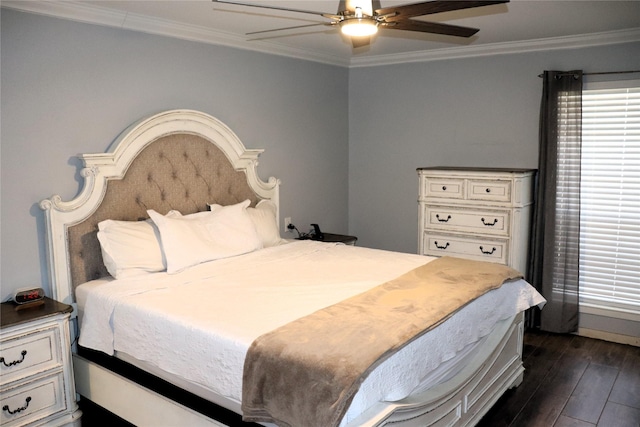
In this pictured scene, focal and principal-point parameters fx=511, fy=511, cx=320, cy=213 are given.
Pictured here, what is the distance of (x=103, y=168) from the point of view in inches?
123

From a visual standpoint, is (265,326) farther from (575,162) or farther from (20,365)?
(575,162)

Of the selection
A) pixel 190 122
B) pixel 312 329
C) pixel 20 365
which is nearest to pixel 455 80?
pixel 190 122

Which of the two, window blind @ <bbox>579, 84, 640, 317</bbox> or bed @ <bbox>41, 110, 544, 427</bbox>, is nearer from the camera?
bed @ <bbox>41, 110, 544, 427</bbox>

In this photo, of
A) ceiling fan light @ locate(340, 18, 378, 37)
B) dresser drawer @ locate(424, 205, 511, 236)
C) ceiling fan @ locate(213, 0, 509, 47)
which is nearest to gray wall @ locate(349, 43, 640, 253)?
dresser drawer @ locate(424, 205, 511, 236)

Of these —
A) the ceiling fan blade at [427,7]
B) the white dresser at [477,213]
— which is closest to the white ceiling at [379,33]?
the ceiling fan blade at [427,7]

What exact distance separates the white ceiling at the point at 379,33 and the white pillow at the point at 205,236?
4.10ft

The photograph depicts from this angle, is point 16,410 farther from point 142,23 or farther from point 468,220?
point 468,220

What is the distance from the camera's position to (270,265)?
3348mm

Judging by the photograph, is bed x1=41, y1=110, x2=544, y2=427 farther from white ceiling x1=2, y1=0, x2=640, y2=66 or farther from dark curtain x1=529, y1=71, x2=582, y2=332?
dark curtain x1=529, y1=71, x2=582, y2=332

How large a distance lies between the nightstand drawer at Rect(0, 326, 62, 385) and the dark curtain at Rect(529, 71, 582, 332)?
357 cm

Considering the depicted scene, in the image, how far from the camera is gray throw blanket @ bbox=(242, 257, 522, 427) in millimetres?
1836

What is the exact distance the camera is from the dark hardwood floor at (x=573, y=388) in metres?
2.93

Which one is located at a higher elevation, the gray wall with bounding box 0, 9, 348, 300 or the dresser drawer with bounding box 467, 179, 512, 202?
the gray wall with bounding box 0, 9, 348, 300

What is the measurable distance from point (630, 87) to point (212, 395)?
145 inches
